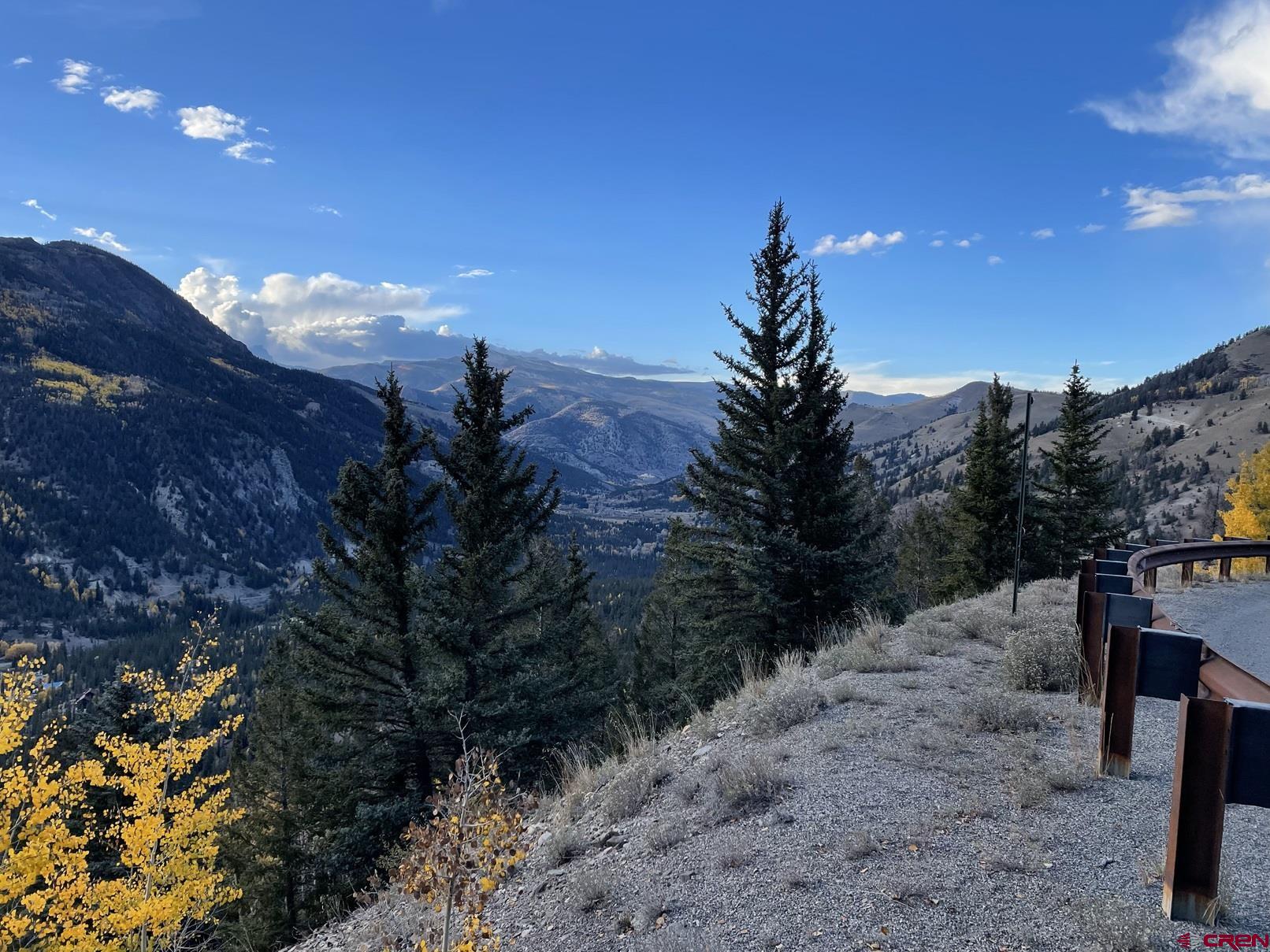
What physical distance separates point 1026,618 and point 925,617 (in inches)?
80.4

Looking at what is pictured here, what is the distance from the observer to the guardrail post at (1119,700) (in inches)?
188

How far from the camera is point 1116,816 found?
4.67m

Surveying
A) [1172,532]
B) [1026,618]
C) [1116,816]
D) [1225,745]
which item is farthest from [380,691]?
[1172,532]

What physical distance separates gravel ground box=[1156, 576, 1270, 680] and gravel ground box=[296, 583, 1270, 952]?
3218 mm

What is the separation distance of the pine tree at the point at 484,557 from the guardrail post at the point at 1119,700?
12795 millimetres

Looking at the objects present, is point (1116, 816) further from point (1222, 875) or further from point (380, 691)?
point (380, 691)

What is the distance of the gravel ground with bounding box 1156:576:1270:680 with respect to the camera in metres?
9.06

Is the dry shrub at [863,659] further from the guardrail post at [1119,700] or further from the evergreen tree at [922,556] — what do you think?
the evergreen tree at [922,556]

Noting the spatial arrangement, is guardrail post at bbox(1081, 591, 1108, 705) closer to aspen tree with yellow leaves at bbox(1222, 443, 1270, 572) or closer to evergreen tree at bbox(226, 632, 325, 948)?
evergreen tree at bbox(226, 632, 325, 948)

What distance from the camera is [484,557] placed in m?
16.8

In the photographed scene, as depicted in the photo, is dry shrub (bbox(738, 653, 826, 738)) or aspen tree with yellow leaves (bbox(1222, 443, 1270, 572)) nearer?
dry shrub (bbox(738, 653, 826, 738))

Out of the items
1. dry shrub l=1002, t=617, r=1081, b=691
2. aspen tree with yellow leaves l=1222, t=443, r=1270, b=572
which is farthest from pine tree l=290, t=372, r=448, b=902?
aspen tree with yellow leaves l=1222, t=443, r=1270, b=572

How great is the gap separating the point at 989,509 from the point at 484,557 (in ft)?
90.1

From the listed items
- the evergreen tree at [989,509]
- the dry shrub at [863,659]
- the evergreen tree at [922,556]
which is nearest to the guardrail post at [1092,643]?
the dry shrub at [863,659]
